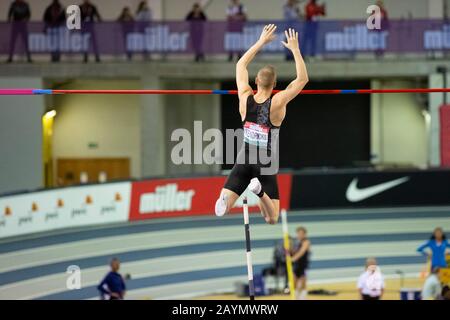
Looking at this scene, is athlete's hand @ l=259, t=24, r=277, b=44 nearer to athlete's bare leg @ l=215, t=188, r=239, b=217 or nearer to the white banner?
athlete's bare leg @ l=215, t=188, r=239, b=217

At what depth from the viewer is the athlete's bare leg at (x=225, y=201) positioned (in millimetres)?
9820

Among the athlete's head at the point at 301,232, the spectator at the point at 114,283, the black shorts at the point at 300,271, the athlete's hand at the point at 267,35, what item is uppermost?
the athlete's hand at the point at 267,35

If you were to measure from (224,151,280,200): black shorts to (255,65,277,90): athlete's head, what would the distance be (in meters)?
0.67

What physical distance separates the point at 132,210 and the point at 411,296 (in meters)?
5.95

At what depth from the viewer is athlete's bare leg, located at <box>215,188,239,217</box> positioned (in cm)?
982

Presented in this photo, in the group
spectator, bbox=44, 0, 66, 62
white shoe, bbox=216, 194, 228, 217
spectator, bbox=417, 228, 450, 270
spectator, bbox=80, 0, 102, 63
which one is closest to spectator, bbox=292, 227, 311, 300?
spectator, bbox=417, 228, 450, 270

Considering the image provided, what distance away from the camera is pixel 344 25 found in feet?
83.0

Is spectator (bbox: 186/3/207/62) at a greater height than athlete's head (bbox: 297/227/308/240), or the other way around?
spectator (bbox: 186/3/207/62)

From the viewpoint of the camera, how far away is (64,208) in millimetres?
21219

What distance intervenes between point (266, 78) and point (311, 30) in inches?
608

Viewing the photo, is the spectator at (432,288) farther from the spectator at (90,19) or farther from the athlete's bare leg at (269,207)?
the spectator at (90,19)

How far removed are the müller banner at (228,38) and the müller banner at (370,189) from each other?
121 inches

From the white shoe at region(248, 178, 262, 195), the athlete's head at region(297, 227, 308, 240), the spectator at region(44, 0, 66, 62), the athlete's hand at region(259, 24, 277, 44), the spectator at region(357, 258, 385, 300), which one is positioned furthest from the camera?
the spectator at region(44, 0, 66, 62)

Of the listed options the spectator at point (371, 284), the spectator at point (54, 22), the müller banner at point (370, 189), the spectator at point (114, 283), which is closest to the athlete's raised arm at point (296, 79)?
the spectator at point (371, 284)
